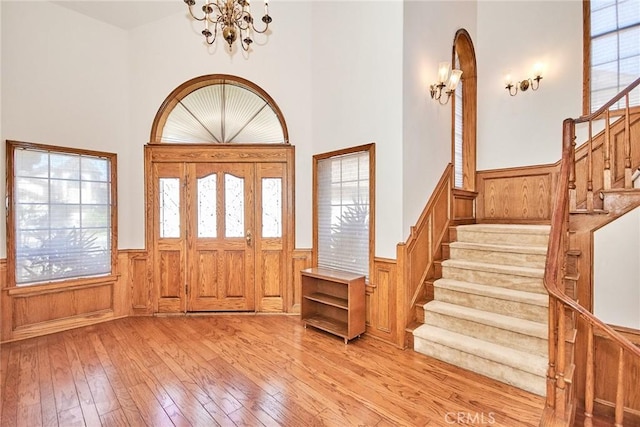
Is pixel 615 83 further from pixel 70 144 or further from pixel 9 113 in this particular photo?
pixel 9 113

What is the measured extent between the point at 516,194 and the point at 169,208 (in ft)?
16.2

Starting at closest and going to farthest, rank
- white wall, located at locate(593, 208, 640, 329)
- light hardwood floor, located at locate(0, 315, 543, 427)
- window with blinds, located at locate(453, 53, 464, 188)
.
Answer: light hardwood floor, located at locate(0, 315, 543, 427)
white wall, located at locate(593, 208, 640, 329)
window with blinds, located at locate(453, 53, 464, 188)

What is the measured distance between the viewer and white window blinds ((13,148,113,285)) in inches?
131

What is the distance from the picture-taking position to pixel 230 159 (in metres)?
3.98

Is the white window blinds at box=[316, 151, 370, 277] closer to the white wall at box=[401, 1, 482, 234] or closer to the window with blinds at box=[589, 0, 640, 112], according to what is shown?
the white wall at box=[401, 1, 482, 234]

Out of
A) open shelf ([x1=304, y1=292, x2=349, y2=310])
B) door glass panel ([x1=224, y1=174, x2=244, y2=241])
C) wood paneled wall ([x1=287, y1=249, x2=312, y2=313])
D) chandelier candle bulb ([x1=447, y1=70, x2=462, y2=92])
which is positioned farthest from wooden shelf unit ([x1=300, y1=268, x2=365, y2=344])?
chandelier candle bulb ([x1=447, y1=70, x2=462, y2=92])

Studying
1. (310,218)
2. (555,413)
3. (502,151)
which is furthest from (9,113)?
(502,151)

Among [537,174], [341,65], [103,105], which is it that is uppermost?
[341,65]

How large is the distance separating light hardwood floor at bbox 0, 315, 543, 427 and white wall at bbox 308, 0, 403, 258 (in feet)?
3.93

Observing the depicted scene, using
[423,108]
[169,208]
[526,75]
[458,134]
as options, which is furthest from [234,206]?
[526,75]

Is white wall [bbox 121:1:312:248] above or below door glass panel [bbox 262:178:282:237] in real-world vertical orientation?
above

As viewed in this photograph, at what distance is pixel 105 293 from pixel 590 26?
723 centimetres

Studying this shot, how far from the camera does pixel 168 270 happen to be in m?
4.00

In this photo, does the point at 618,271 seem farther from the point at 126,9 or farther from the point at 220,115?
the point at 126,9
